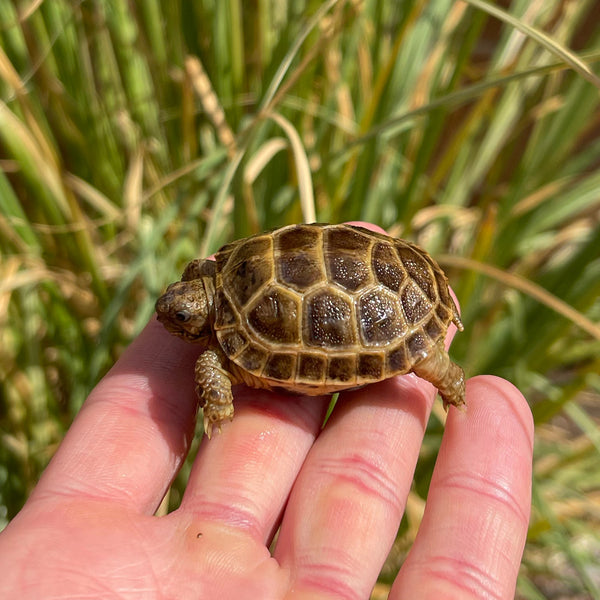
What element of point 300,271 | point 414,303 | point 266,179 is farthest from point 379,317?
point 266,179

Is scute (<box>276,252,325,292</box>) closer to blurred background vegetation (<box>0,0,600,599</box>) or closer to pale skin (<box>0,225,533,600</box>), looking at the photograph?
blurred background vegetation (<box>0,0,600,599</box>)

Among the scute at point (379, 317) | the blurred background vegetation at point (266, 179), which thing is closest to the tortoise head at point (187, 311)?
the blurred background vegetation at point (266, 179)

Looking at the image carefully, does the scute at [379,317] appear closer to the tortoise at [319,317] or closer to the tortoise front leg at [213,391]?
the tortoise at [319,317]

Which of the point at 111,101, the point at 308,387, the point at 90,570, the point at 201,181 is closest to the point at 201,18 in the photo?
the point at 111,101

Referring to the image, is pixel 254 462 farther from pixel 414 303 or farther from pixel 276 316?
pixel 414 303

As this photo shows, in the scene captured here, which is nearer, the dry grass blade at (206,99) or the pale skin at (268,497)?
the pale skin at (268,497)

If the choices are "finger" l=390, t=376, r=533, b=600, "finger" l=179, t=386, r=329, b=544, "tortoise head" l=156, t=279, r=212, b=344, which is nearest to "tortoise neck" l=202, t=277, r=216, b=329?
"tortoise head" l=156, t=279, r=212, b=344
